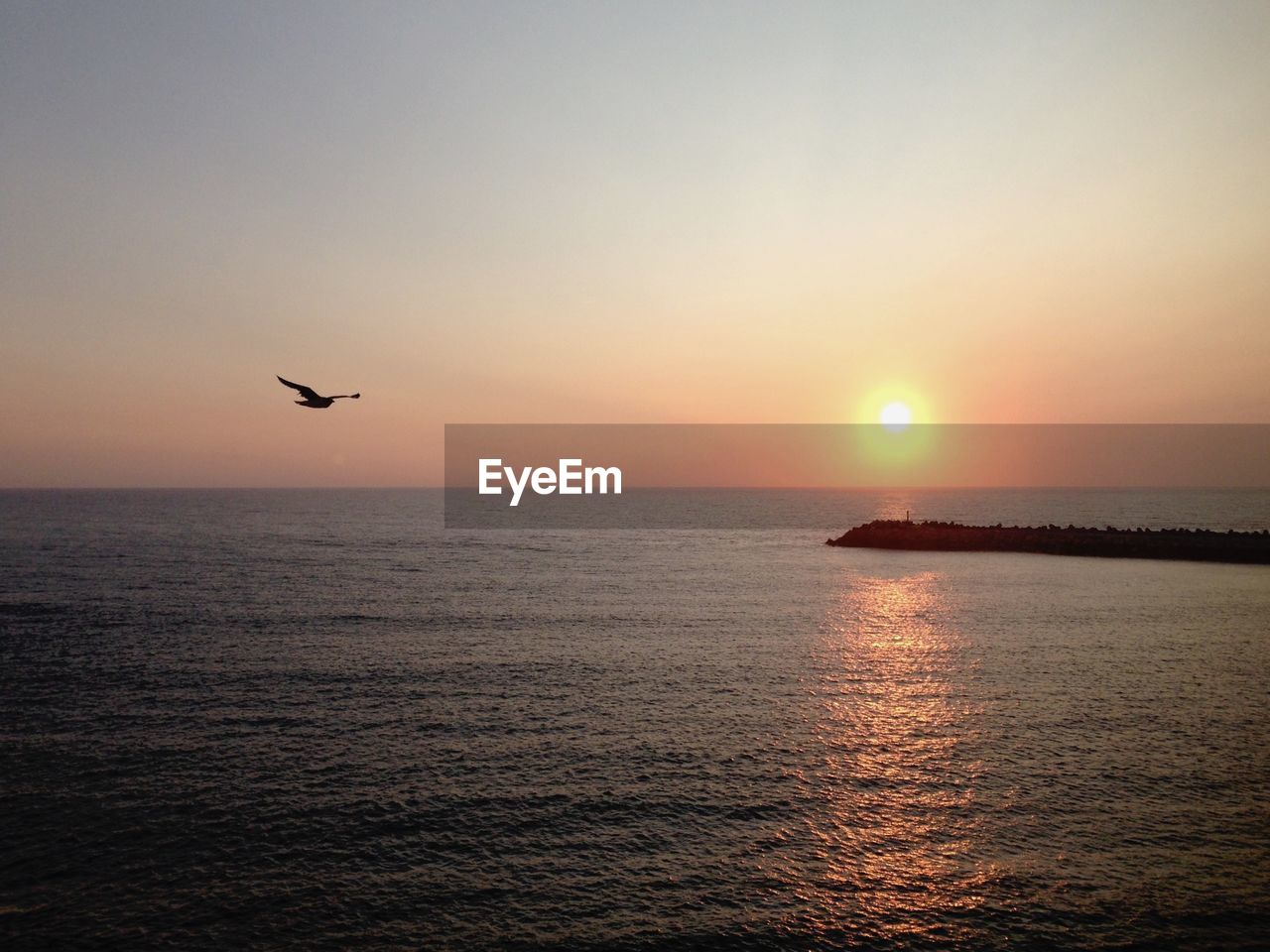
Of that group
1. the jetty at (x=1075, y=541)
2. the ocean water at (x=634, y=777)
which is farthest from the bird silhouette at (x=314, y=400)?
the jetty at (x=1075, y=541)

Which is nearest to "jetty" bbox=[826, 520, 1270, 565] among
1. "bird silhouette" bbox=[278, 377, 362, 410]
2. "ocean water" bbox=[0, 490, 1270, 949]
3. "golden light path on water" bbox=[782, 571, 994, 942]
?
"ocean water" bbox=[0, 490, 1270, 949]

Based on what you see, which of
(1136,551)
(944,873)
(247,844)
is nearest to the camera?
(944,873)

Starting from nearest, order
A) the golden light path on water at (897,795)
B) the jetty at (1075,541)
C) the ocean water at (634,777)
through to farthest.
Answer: the ocean water at (634,777)
the golden light path on water at (897,795)
the jetty at (1075,541)

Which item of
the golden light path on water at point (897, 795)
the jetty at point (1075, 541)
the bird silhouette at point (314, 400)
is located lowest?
the golden light path on water at point (897, 795)

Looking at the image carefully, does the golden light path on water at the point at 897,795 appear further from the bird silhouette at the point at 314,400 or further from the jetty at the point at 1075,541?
the jetty at the point at 1075,541

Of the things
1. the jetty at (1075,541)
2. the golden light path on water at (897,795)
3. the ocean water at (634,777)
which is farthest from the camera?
the jetty at (1075,541)

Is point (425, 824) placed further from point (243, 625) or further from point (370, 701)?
point (243, 625)

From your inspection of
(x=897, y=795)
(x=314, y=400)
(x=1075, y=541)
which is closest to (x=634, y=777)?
(x=897, y=795)

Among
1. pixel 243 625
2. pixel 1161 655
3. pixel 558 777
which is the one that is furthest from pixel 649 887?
pixel 243 625
